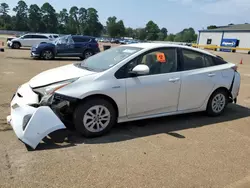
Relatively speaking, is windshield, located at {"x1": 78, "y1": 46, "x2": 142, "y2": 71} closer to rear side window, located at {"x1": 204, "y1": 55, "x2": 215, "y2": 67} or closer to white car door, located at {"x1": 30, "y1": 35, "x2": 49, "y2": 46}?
rear side window, located at {"x1": 204, "y1": 55, "x2": 215, "y2": 67}

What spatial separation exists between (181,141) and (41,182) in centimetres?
240

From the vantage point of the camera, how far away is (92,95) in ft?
13.9

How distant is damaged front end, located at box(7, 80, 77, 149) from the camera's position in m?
3.81

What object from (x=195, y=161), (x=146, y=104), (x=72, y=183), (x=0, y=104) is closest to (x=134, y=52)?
(x=146, y=104)

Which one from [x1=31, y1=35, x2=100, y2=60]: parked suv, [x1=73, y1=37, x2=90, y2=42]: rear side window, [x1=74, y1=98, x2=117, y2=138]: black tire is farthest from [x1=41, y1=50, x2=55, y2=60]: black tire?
[x1=74, y1=98, x2=117, y2=138]: black tire

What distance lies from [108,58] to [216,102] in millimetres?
2604

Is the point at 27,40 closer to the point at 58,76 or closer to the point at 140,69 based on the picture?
the point at 58,76

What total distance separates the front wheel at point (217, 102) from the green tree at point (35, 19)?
384ft

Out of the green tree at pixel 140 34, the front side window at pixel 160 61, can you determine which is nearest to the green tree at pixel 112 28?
the green tree at pixel 140 34

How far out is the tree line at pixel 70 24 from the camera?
4449 inches

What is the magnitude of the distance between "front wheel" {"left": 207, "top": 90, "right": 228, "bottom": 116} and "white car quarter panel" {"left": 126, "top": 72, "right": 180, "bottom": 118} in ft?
3.43

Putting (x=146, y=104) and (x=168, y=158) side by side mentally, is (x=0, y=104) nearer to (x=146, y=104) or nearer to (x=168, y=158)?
(x=146, y=104)

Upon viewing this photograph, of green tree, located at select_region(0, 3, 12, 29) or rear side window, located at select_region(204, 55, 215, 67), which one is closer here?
rear side window, located at select_region(204, 55, 215, 67)

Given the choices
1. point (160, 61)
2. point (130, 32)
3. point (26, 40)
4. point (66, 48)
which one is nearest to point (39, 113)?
point (160, 61)
